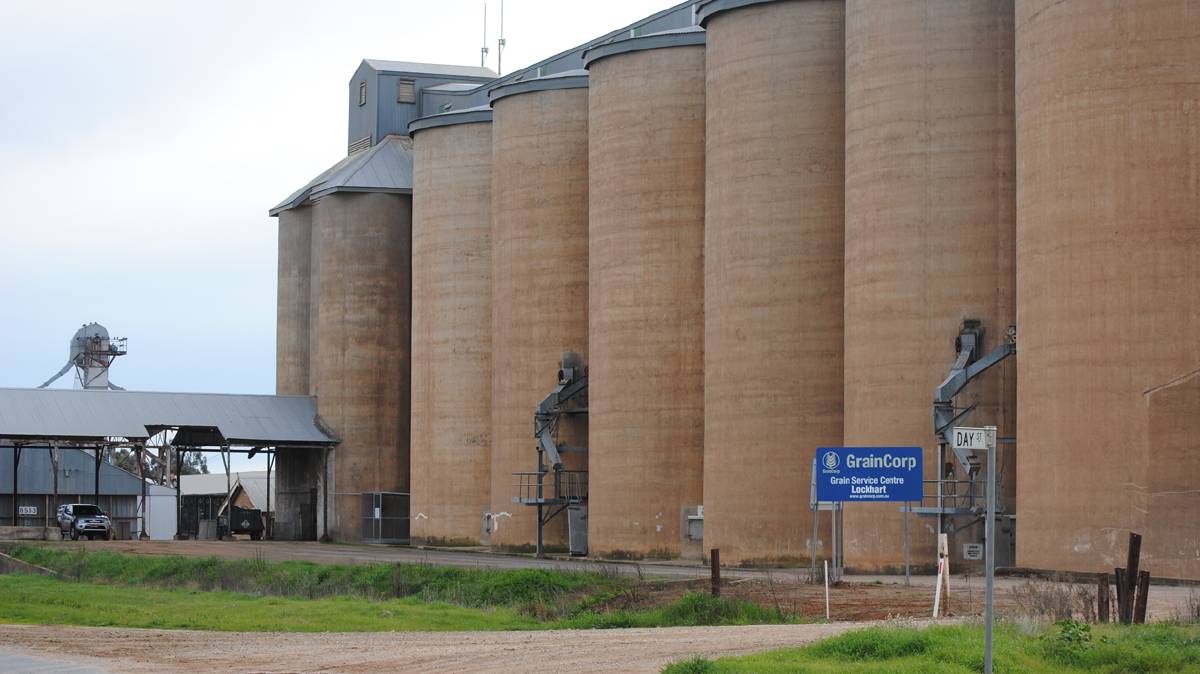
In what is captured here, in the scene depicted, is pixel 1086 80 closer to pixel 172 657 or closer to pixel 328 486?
pixel 172 657

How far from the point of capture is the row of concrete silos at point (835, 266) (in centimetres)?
3850

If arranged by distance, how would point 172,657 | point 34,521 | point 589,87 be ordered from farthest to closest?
point 34,521, point 589,87, point 172,657

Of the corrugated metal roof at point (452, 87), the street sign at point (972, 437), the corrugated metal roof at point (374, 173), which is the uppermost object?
the corrugated metal roof at point (452, 87)

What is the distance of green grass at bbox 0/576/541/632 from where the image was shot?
1224 inches

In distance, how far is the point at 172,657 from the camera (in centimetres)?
2377

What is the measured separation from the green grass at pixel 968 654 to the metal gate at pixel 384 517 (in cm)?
5518

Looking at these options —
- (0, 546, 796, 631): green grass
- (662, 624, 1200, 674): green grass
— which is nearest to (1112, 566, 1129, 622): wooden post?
(662, 624, 1200, 674): green grass

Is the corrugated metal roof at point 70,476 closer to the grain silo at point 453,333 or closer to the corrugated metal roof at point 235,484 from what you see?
the corrugated metal roof at point 235,484

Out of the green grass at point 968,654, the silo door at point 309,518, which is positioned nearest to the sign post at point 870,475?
the green grass at point 968,654

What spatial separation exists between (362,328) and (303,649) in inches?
2093

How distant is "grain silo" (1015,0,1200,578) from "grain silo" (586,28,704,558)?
16.1 m

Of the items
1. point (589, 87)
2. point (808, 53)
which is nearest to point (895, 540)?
point (808, 53)

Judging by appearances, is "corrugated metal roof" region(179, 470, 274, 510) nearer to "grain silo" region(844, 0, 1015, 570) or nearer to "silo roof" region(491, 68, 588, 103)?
"silo roof" region(491, 68, 588, 103)

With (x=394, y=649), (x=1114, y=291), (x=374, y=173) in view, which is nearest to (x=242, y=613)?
(x=394, y=649)
